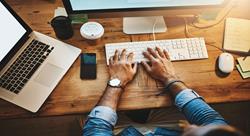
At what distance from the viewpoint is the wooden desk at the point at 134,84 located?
0.99 m

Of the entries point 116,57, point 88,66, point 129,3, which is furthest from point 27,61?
point 129,3

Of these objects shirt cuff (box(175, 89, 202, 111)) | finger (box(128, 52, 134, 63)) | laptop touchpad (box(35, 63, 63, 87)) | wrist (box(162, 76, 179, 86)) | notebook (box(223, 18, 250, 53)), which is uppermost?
notebook (box(223, 18, 250, 53))

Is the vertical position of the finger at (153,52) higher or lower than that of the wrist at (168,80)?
higher

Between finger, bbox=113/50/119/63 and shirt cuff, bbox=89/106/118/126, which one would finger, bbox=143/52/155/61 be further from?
shirt cuff, bbox=89/106/118/126

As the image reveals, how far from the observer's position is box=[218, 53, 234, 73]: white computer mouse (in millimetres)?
1055

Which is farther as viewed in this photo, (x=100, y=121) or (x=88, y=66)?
(x=88, y=66)

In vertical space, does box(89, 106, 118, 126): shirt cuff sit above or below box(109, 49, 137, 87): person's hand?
below

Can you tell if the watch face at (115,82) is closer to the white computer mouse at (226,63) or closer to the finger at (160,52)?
the finger at (160,52)

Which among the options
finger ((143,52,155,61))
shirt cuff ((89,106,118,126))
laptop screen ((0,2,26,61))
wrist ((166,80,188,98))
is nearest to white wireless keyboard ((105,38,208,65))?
finger ((143,52,155,61))

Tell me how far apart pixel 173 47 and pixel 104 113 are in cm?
40

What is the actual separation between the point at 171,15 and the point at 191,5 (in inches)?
4.0

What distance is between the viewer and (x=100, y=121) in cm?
94

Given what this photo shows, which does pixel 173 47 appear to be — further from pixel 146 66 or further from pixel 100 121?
pixel 100 121

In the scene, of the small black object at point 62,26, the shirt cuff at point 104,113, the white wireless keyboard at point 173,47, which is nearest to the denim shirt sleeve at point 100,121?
the shirt cuff at point 104,113
